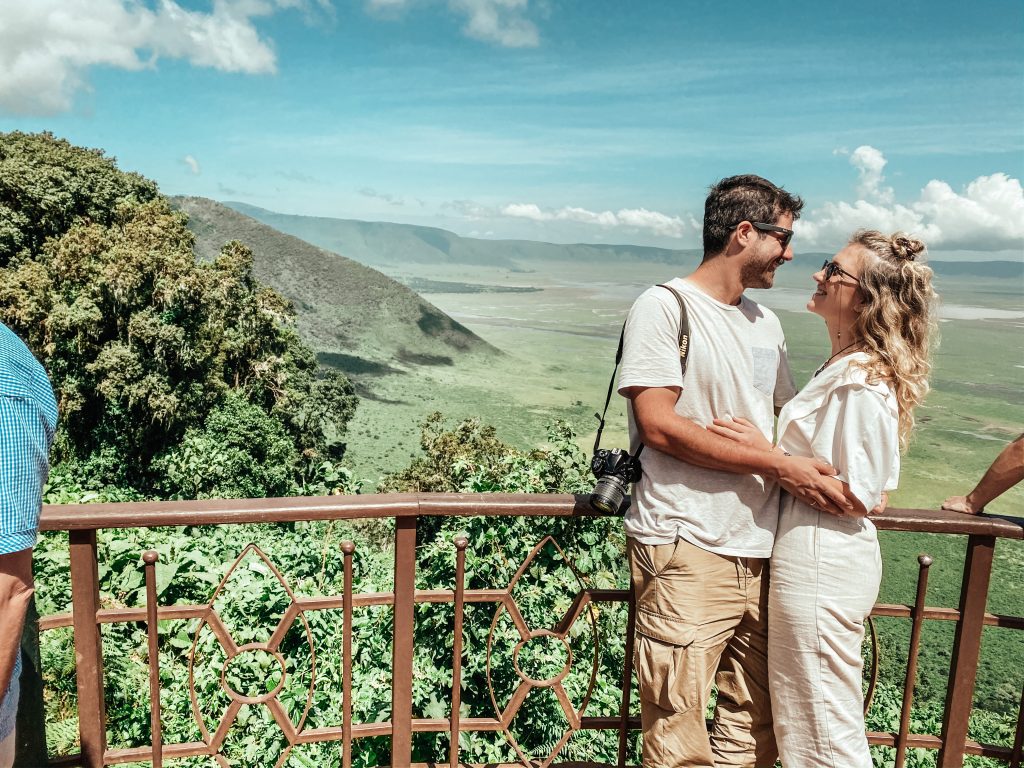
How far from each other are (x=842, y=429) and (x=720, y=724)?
0.83 metres

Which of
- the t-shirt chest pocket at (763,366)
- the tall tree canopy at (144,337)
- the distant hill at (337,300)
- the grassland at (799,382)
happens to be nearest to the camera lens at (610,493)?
the t-shirt chest pocket at (763,366)

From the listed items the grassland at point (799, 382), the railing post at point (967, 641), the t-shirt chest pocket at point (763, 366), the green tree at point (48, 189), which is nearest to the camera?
the t-shirt chest pocket at point (763, 366)

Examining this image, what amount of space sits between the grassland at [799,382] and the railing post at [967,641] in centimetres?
59

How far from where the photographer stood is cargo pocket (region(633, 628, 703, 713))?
1774 millimetres

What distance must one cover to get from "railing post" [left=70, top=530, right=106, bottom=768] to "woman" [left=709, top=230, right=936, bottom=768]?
4.80ft

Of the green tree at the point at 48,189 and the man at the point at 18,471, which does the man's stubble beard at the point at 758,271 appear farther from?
the green tree at the point at 48,189

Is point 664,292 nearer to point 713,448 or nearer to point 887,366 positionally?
point 713,448

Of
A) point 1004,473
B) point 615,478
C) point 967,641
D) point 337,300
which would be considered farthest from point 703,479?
point 337,300

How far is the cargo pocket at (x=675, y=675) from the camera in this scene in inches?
69.9

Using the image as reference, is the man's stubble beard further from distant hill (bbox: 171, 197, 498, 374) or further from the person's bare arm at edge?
distant hill (bbox: 171, 197, 498, 374)

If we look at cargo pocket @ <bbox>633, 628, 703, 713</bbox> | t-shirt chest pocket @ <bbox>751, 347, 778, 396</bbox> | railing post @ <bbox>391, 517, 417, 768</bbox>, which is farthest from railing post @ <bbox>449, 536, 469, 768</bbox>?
t-shirt chest pocket @ <bbox>751, 347, 778, 396</bbox>

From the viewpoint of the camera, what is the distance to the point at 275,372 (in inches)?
939

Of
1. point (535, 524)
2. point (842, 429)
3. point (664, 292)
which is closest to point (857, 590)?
point (842, 429)

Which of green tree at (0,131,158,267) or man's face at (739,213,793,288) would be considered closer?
man's face at (739,213,793,288)
